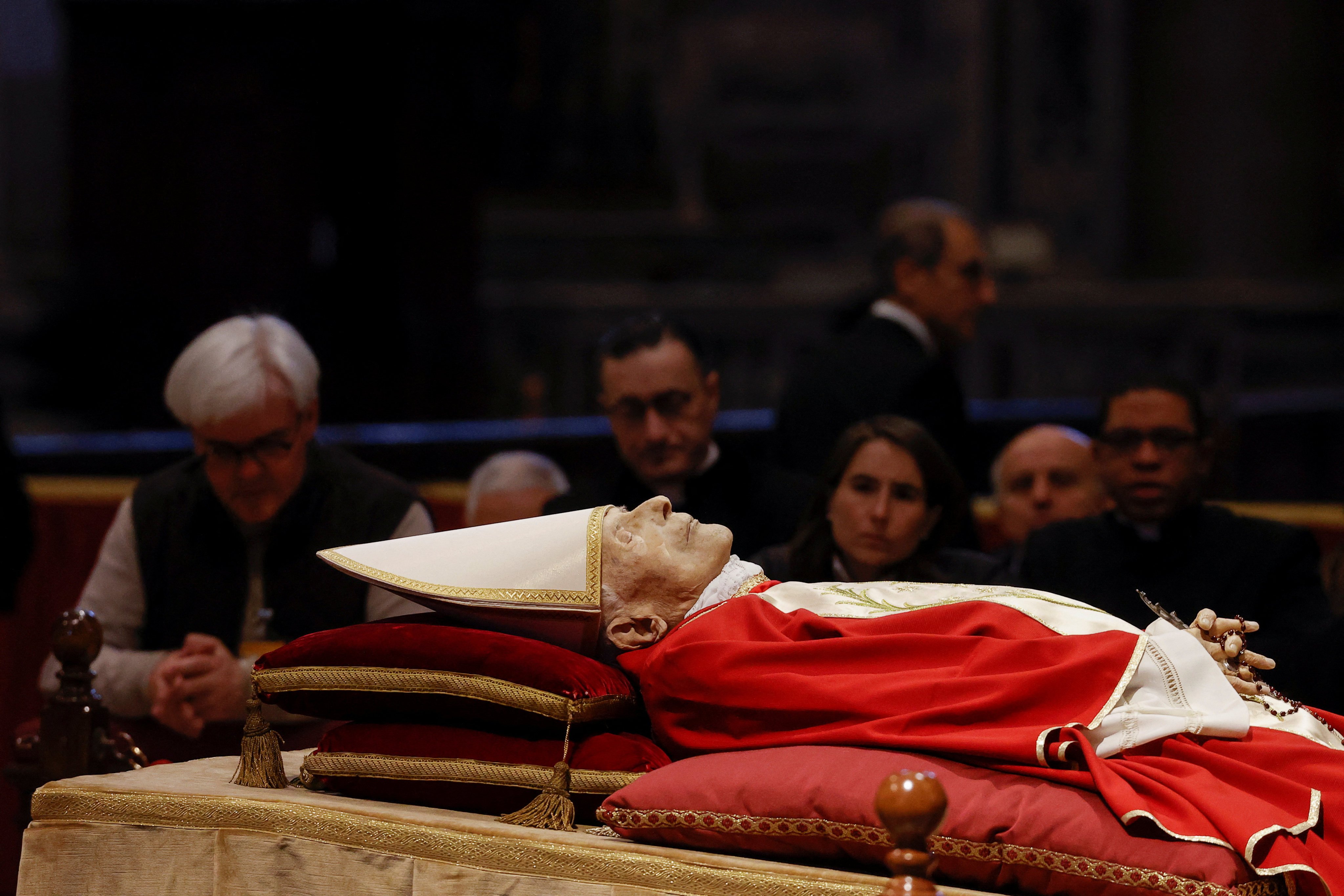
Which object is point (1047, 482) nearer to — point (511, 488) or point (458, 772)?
point (511, 488)

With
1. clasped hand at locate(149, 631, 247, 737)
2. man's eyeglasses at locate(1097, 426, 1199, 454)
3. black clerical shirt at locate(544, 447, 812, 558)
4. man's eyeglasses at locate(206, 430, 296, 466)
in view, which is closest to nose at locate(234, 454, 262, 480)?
man's eyeglasses at locate(206, 430, 296, 466)

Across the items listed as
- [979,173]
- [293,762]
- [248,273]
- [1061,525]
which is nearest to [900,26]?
[979,173]

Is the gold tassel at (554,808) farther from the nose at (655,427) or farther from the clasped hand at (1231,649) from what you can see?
the nose at (655,427)

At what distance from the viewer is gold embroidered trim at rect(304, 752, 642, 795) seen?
2.40m

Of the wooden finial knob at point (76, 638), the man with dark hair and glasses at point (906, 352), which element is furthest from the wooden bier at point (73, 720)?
the man with dark hair and glasses at point (906, 352)

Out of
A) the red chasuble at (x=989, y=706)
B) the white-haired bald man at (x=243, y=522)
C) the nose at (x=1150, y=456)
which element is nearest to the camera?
the red chasuble at (x=989, y=706)

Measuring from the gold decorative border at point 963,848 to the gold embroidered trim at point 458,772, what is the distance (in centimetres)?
10

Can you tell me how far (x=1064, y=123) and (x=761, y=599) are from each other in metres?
9.77

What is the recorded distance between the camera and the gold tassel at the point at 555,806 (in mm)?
2373

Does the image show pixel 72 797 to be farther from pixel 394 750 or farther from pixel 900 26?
pixel 900 26

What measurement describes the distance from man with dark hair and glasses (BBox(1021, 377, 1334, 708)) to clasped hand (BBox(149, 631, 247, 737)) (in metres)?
1.71

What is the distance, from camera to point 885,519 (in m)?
3.35

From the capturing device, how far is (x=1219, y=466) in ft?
15.5

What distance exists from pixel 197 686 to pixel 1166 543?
210 cm
